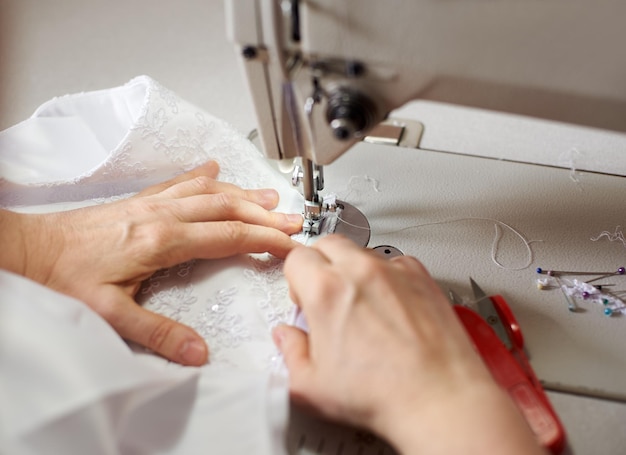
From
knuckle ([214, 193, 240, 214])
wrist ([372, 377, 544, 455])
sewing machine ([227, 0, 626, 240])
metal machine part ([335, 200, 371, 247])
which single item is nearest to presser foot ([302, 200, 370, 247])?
metal machine part ([335, 200, 371, 247])

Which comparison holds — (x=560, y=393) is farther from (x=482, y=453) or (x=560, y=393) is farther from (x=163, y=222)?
(x=163, y=222)

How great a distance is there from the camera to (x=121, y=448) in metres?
0.70

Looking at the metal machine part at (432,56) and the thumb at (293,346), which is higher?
the metal machine part at (432,56)

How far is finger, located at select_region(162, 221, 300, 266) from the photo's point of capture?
90 centimetres

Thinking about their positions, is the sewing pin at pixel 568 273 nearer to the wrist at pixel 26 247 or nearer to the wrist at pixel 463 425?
the wrist at pixel 463 425

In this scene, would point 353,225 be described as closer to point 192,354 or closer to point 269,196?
point 269,196

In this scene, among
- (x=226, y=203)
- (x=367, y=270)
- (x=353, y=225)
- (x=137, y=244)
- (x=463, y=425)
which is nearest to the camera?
(x=463, y=425)

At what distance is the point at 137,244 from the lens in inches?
34.8

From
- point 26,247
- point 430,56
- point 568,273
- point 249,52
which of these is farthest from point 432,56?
point 26,247

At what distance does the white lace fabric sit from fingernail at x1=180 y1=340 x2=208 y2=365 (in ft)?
0.05

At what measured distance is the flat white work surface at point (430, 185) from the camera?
905 mm

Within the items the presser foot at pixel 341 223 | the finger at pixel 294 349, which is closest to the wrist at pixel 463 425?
the finger at pixel 294 349

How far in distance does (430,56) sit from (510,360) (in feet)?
1.50

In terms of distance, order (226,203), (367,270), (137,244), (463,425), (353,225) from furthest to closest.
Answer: (353,225) → (226,203) → (137,244) → (367,270) → (463,425)
